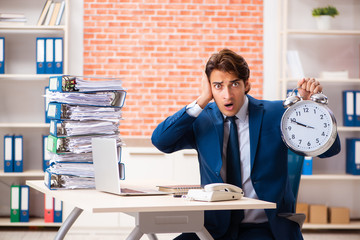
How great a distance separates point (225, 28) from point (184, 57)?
1.52 feet

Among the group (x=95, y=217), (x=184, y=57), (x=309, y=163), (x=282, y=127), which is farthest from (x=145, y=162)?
(x=282, y=127)

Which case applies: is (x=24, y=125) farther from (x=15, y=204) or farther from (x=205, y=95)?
(x=205, y=95)

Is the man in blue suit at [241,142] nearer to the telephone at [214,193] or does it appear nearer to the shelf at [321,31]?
the telephone at [214,193]

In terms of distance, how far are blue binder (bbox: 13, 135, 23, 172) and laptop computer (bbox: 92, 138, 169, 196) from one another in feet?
8.87

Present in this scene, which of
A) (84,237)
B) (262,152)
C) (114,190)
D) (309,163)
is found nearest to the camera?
(114,190)

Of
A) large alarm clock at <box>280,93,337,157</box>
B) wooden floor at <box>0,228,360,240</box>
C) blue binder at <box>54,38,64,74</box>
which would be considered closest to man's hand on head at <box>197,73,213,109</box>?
large alarm clock at <box>280,93,337,157</box>

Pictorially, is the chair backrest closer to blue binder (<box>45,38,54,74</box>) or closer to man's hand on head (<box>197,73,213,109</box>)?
man's hand on head (<box>197,73,213,109</box>)

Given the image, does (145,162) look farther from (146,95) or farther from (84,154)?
(84,154)

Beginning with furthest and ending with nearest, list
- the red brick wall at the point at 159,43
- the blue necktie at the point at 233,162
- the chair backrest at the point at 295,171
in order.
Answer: the red brick wall at the point at 159,43 < the chair backrest at the point at 295,171 < the blue necktie at the point at 233,162

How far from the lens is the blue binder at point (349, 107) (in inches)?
192

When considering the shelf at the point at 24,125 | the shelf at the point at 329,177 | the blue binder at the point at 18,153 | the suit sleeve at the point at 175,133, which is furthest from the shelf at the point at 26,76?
the suit sleeve at the point at 175,133

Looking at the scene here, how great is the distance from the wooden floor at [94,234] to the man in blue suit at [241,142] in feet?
7.94

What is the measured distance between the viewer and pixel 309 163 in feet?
15.9

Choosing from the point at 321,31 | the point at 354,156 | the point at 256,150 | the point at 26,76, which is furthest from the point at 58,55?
the point at 256,150
